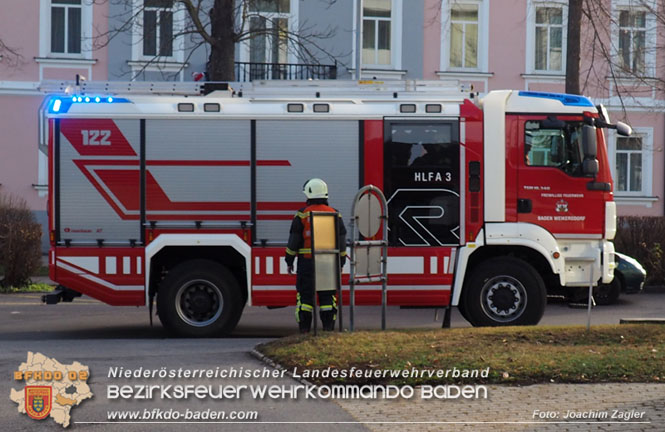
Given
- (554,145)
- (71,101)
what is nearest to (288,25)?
(71,101)

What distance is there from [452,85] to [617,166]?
751 inches

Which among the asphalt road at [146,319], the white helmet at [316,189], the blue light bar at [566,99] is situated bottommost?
the asphalt road at [146,319]

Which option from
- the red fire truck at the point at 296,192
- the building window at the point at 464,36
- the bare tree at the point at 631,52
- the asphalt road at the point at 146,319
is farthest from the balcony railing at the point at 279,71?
the red fire truck at the point at 296,192

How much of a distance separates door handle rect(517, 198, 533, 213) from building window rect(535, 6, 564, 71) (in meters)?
18.5

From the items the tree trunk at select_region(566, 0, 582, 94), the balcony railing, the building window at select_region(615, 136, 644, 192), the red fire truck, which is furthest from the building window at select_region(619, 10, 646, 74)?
the red fire truck

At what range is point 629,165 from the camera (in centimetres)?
3031

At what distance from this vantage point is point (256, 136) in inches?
471

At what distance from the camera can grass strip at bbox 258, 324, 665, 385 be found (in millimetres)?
8156

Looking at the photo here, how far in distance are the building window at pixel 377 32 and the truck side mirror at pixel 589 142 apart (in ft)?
56.6

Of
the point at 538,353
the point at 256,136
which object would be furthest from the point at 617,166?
the point at 538,353

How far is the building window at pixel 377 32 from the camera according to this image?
28.7m

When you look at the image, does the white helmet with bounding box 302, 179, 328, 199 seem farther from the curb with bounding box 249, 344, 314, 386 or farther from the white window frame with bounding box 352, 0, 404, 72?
the white window frame with bounding box 352, 0, 404, 72

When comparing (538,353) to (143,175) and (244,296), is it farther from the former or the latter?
(143,175)

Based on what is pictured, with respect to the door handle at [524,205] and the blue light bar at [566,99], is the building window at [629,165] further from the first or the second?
the door handle at [524,205]
